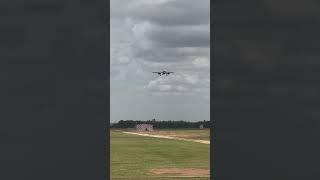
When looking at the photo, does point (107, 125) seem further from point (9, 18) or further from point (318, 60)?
point (318, 60)

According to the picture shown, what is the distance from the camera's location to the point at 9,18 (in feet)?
24.2

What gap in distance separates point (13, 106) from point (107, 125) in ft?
4.86

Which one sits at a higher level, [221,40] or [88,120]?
[221,40]

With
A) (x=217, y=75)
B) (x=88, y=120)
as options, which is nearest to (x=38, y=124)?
(x=88, y=120)

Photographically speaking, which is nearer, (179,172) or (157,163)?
(179,172)

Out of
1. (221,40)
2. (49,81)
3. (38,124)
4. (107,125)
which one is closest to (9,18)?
(49,81)

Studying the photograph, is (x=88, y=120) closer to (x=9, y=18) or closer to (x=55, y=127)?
(x=55, y=127)

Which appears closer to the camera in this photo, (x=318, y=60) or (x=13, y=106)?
(x=13, y=106)

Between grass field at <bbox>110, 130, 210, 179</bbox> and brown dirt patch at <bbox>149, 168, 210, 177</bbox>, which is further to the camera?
grass field at <bbox>110, 130, 210, 179</bbox>

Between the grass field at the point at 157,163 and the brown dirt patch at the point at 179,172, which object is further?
the grass field at the point at 157,163

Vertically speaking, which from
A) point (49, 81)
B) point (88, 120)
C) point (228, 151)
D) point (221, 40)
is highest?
point (221, 40)

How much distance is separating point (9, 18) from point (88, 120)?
199cm

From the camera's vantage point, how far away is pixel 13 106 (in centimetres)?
744

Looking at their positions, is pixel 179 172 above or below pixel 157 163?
above
